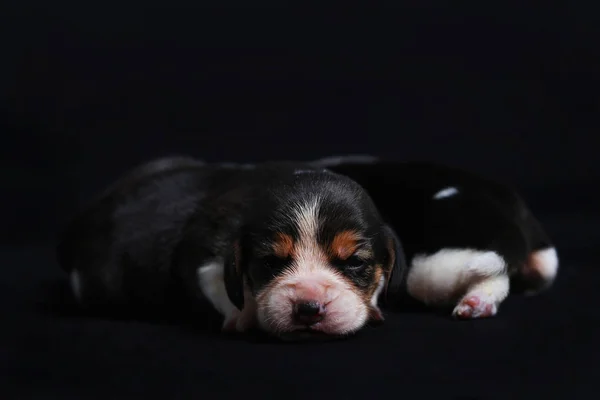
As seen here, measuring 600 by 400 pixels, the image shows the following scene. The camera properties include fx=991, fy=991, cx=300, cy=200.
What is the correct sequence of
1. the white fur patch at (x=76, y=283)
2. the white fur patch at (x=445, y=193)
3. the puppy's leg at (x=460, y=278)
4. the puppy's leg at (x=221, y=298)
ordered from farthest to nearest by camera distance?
the white fur patch at (x=445, y=193), the white fur patch at (x=76, y=283), the puppy's leg at (x=460, y=278), the puppy's leg at (x=221, y=298)

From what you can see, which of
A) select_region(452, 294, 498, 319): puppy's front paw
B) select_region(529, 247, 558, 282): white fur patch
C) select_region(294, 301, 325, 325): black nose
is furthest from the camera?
select_region(529, 247, 558, 282): white fur patch

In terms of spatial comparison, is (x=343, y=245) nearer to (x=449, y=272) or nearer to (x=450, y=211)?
(x=449, y=272)

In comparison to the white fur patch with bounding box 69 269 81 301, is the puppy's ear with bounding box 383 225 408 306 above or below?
above

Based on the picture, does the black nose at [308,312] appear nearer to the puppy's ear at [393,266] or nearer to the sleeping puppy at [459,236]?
the puppy's ear at [393,266]

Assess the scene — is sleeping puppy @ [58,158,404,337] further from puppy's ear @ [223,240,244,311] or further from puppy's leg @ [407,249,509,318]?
puppy's leg @ [407,249,509,318]

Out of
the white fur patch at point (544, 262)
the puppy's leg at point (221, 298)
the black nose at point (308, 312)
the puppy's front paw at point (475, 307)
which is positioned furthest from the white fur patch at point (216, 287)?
the white fur patch at point (544, 262)

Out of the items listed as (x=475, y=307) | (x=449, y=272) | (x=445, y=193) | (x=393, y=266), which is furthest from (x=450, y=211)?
(x=393, y=266)

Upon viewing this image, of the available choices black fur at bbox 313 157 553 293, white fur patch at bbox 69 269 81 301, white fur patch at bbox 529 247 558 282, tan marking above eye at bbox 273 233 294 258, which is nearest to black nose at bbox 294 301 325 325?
tan marking above eye at bbox 273 233 294 258
